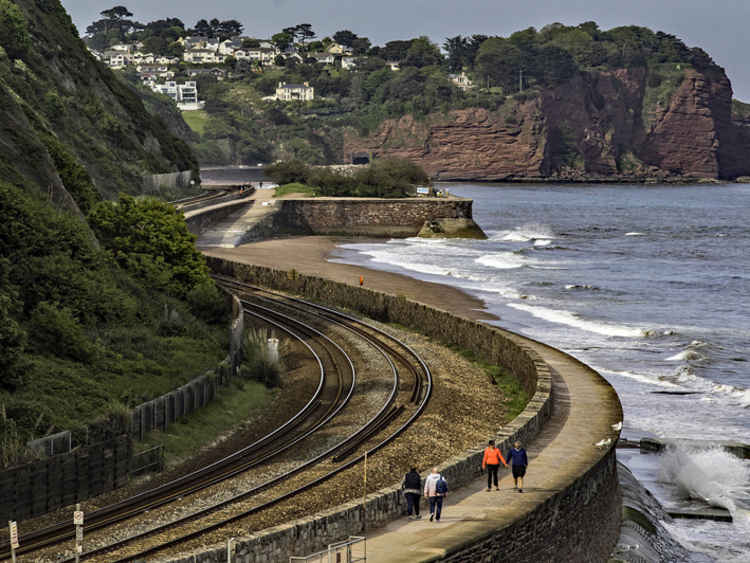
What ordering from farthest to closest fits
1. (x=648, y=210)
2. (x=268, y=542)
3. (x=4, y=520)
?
(x=648, y=210), (x=4, y=520), (x=268, y=542)

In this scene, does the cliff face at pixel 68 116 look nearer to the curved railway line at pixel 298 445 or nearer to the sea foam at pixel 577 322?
the curved railway line at pixel 298 445

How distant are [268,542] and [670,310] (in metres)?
49.4

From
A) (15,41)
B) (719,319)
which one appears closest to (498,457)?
(719,319)

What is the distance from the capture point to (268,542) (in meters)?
17.3

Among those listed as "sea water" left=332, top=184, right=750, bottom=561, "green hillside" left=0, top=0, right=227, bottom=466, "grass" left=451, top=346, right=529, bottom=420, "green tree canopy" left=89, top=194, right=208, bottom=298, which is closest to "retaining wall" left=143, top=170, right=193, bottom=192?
"sea water" left=332, top=184, right=750, bottom=561

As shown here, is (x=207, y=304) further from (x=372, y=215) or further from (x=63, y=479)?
(x=372, y=215)

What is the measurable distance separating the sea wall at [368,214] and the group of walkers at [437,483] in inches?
3417

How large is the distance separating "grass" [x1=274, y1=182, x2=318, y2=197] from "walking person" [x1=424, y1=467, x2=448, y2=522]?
102 metres

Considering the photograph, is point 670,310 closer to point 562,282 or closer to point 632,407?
point 562,282

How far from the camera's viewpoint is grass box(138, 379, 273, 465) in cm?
2698

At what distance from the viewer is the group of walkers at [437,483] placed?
1947 centimetres

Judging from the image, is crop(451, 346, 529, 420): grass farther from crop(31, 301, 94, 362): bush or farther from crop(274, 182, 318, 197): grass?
crop(274, 182, 318, 197): grass

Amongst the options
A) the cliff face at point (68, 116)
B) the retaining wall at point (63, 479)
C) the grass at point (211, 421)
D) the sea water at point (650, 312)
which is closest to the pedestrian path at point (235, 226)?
the cliff face at point (68, 116)

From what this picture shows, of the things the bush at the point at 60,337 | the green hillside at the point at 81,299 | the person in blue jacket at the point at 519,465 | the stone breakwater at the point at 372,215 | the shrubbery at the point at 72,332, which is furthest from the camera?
the stone breakwater at the point at 372,215
